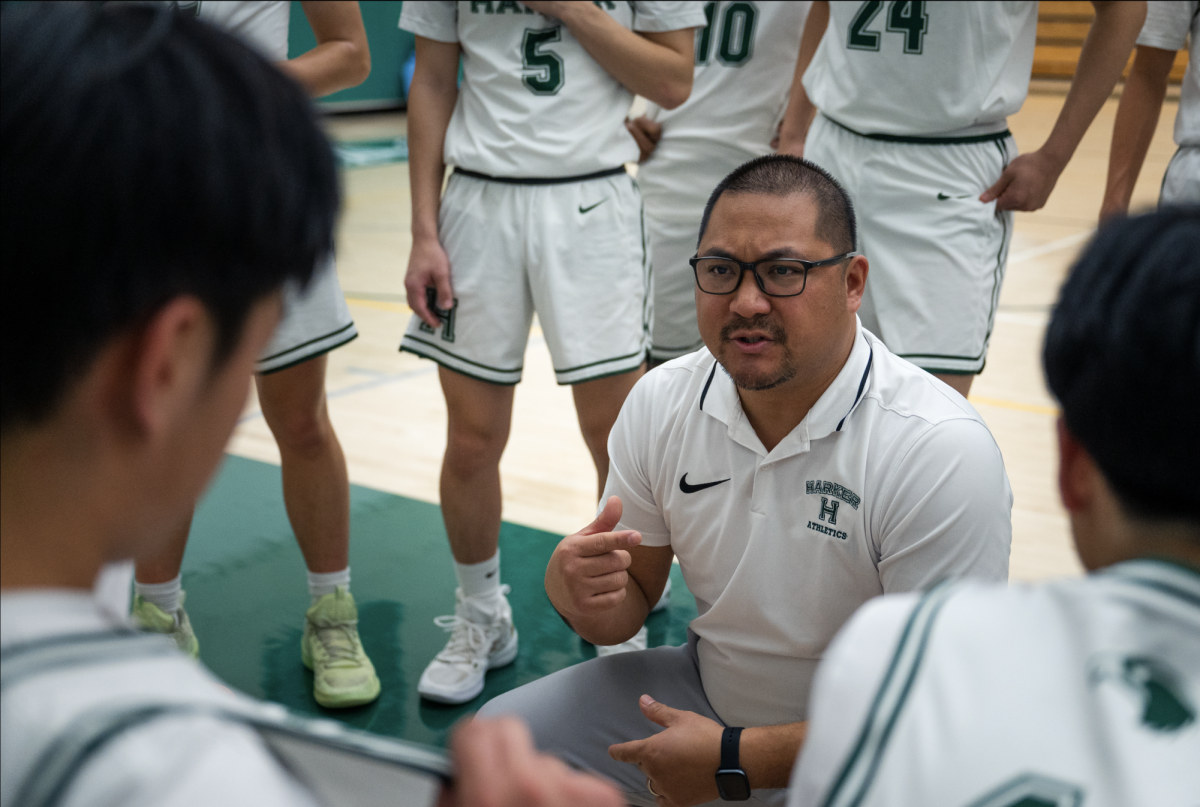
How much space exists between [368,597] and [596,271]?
3.84 feet

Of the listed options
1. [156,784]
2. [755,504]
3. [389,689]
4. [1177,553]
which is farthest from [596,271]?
[156,784]

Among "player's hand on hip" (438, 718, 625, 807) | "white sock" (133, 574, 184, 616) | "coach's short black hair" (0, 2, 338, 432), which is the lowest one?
"white sock" (133, 574, 184, 616)

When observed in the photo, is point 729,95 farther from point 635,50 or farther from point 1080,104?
point 1080,104

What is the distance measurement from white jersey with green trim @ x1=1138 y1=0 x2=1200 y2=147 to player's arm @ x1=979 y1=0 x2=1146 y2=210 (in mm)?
221

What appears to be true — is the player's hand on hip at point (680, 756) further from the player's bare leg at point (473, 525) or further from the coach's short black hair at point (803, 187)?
the player's bare leg at point (473, 525)

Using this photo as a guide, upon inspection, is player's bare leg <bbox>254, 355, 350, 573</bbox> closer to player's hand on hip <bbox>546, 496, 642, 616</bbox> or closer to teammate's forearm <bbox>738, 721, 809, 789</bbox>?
player's hand on hip <bbox>546, 496, 642, 616</bbox>

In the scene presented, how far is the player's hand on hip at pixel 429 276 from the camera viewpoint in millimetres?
2488

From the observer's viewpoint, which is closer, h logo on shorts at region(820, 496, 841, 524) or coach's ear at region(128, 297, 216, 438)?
coach's ear at region(128, 297, 216, 438)

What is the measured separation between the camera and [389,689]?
253cm

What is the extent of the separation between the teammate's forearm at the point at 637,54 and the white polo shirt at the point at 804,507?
913 mm

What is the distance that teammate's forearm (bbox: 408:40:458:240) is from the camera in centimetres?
256

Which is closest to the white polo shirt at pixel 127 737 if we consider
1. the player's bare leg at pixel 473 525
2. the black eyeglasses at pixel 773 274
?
the black eyeglasses at pixel 773 274

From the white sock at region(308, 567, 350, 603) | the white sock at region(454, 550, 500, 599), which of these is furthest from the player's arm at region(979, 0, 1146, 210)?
the white sock at region(308, 567, 350, 603)

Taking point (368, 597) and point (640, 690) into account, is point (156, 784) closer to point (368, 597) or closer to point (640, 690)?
point (640, 690)
